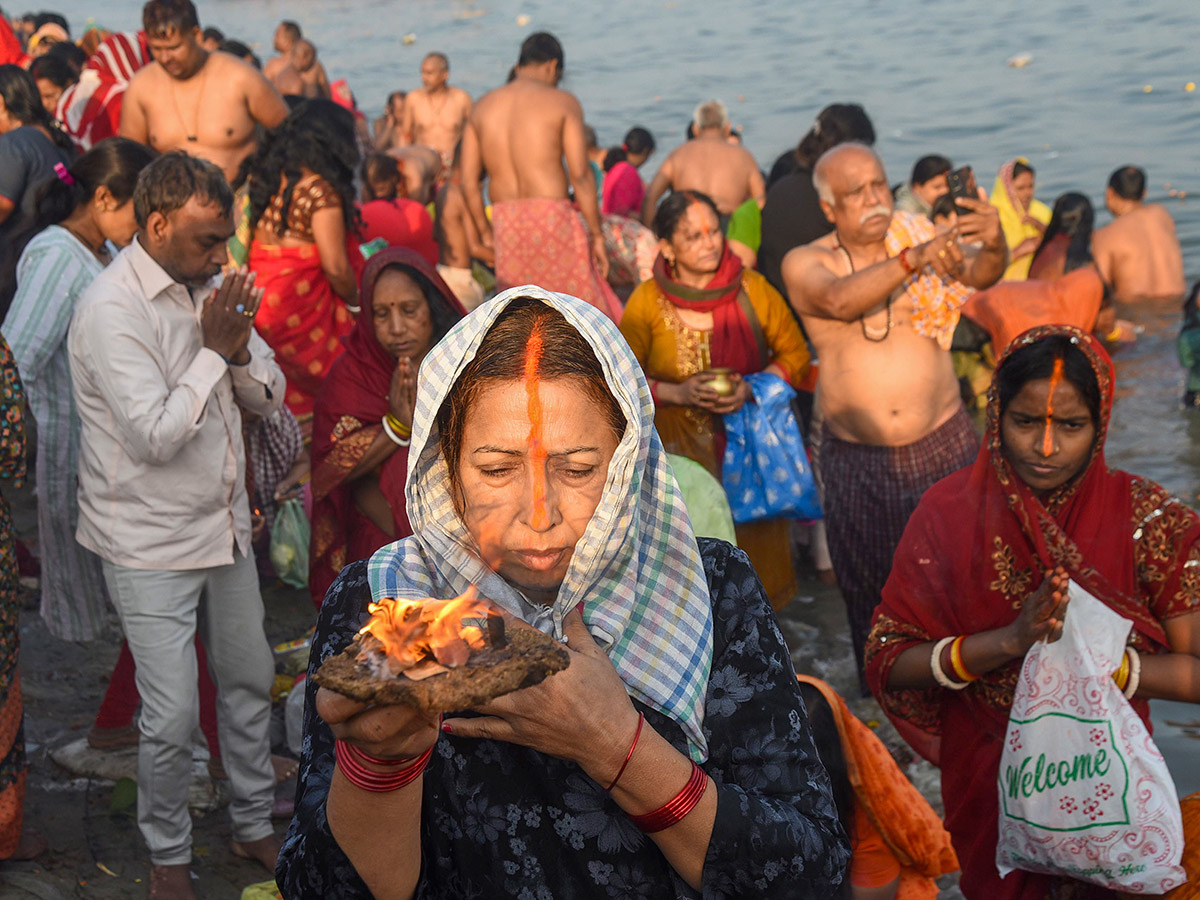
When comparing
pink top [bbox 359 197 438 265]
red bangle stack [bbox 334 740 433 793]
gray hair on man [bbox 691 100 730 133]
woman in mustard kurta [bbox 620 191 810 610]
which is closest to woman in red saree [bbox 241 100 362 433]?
pink top [bbox 359 197 438 265]

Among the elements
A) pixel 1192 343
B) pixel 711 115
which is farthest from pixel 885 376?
pixel 711 115

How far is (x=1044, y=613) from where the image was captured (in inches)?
106

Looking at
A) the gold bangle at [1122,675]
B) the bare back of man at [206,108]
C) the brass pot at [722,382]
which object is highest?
the bare back of man at [206,108]

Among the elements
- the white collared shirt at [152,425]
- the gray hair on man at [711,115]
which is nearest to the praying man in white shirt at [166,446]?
the white collared shirt at [152,425]

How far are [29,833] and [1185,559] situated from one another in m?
3.40

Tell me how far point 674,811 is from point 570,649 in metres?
0.26

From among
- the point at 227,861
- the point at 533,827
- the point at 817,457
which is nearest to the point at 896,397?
the point at 817,457

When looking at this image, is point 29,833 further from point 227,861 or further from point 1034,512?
point 1034,512

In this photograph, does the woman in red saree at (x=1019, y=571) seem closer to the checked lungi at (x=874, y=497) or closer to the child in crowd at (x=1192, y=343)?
the checked lungi at (x=874, y=497)

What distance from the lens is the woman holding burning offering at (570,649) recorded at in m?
1.71

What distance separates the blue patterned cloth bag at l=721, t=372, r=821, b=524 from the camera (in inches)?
191

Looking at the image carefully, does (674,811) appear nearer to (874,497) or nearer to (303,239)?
(874,497)

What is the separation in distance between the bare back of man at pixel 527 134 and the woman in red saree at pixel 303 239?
1629 mm

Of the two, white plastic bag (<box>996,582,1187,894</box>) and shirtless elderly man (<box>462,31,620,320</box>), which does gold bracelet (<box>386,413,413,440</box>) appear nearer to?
white plastic bag (<box>996,582,1187,894</box>)
